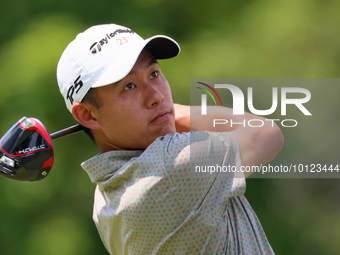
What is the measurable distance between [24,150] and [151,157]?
0.36 m

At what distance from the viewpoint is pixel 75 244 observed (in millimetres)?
2957

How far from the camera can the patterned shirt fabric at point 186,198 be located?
3.59ft

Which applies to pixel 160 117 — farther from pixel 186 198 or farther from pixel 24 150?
pixel 24 150

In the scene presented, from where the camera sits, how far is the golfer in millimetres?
1100

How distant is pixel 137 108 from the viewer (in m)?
1.21

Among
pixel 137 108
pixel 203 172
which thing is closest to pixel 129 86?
pixel 137 108

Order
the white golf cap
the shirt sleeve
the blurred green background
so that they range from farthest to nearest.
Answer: the blurred green background
the white golf cap
the shirt sleeve

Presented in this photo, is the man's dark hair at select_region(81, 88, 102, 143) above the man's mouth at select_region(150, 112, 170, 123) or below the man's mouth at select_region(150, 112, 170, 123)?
above

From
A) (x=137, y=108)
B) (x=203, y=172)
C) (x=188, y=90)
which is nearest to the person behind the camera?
(x=203, y=172)

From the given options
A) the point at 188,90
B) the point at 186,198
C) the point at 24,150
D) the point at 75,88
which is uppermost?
the point at 75,88

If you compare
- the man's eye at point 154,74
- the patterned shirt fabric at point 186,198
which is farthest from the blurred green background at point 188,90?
the patterned shirt fabric at point 186,198

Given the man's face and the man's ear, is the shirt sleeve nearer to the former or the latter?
the man's face

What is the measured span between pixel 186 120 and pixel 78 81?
17.1 inches

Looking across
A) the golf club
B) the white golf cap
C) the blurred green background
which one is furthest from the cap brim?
the blurred green background
